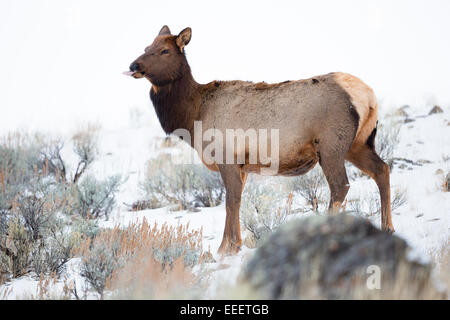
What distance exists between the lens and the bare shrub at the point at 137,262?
3990mm

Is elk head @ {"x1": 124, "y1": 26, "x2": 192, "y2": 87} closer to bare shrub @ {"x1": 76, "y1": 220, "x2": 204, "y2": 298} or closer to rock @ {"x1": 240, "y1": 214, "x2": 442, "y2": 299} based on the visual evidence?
bare shrub @ {"x1": 76, "y1": 220, "x2": 204, "y2": 298}

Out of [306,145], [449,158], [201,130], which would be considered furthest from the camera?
[449,158]

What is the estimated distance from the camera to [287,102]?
5.96 metres

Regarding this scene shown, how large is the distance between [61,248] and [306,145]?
3.30 m

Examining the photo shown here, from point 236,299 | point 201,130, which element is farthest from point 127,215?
point 236,299

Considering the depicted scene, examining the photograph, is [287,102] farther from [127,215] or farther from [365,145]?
[127,215]

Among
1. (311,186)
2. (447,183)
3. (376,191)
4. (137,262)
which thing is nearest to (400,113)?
(376,191)

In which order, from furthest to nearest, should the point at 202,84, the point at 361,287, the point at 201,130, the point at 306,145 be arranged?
the point at 202,84 → the point at 201,130 → the point at 306,145 → the point at 361,287

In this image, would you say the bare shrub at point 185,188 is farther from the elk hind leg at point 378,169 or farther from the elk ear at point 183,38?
the elk hind leg at point 378,169

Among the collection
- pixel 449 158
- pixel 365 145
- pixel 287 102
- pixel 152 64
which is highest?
pixel 152 64

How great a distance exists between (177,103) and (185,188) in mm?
3445

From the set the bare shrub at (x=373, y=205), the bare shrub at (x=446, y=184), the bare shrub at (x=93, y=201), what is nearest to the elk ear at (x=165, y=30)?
the bare shrub at (x=93, y=201)

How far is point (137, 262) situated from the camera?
4512mm

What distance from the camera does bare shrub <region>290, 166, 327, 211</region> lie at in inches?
322
